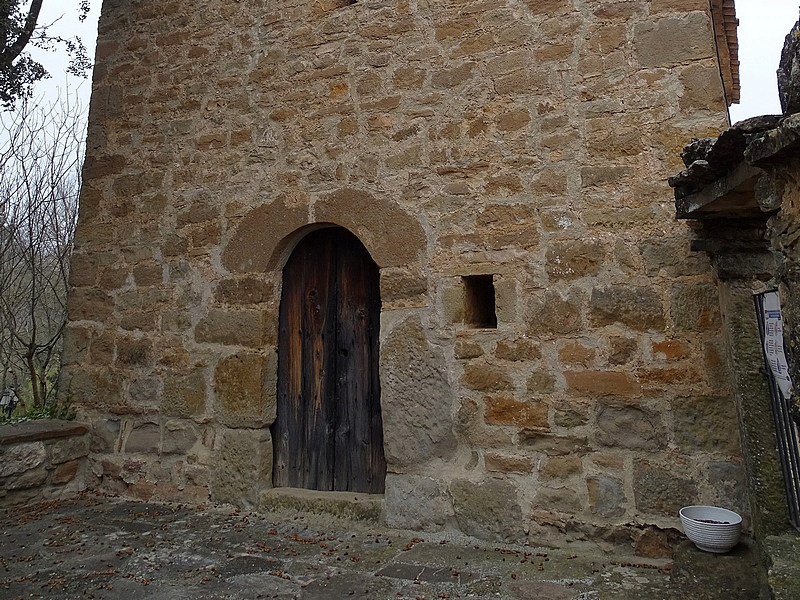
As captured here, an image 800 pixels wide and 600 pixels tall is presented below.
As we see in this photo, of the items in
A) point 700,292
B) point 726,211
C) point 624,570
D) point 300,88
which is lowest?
point 624,570

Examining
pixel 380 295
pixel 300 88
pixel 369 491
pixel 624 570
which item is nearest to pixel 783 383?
pixel 624 570

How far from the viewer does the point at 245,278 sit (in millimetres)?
3561

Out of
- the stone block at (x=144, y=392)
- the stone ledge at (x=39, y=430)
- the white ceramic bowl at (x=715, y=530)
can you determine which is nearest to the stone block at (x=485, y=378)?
the white ceramic bowl at (x=715, y=530)

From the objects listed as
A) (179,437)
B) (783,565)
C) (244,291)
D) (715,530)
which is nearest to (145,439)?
(179,437)

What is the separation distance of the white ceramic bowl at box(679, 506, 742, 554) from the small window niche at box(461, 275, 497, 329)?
48.9 inches

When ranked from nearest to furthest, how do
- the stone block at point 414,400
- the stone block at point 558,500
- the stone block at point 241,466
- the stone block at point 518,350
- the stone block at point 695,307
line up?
the stone block at point 695,307 → the stone block at point 558,500 → the stone block at point 518,350 → the stone block at point 414,400 → the stone block at point 241,466

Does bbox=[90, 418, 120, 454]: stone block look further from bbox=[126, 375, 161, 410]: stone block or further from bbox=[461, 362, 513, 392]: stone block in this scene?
bbox=[461, 362, 513, 392]: stone block

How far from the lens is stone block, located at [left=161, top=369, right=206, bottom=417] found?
359cm

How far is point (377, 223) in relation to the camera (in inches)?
128

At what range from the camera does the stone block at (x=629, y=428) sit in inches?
105

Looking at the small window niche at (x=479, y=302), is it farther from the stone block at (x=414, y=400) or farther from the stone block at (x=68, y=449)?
the stone block at (x=68, y=449)

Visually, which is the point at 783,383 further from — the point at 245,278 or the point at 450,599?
the point at 245,278

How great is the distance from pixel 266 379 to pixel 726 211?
250 centimetres

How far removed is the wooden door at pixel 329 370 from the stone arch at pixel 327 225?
20 centimetres
